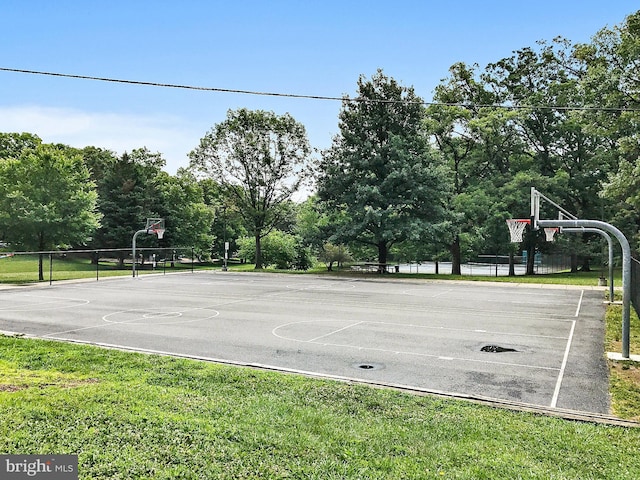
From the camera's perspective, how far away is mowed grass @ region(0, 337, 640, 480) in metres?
4.34

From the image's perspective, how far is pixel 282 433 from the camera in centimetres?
511

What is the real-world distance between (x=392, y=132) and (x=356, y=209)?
627cm

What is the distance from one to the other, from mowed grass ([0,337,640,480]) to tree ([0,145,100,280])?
24537 millimetres

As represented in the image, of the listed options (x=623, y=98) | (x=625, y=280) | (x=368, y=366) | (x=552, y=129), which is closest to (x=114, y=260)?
(x=552, y=129)

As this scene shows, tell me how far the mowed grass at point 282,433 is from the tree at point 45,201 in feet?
80.5

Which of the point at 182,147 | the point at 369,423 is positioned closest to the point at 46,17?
the point at 369,423

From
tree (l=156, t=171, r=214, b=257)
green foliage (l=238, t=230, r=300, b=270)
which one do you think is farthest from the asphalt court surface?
tree (l=156, t=171, r=214, b=257)

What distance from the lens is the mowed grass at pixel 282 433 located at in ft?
14.2

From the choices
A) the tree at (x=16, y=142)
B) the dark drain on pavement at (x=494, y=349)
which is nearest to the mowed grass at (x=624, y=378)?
the dark drain on pavement at (x=494, y=349)

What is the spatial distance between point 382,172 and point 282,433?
30.6 metres

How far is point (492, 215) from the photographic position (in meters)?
33.5

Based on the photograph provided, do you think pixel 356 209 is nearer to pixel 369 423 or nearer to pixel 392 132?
pixel 392 132

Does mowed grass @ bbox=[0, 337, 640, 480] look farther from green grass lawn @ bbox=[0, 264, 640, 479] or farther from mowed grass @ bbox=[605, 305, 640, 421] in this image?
mowed grass @ bbox=[605, 305, 640, 421]

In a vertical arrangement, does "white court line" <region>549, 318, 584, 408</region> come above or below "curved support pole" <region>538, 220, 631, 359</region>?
below
